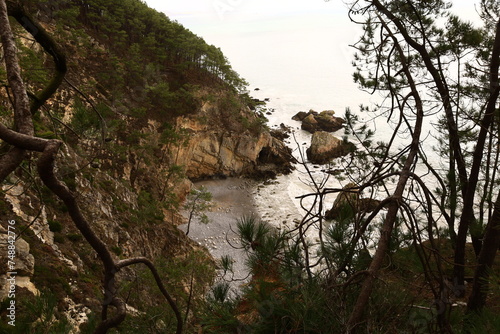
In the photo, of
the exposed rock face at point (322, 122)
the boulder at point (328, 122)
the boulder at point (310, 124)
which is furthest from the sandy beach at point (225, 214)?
the boulder at point (328, 122)

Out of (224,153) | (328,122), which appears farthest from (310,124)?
(224,153)

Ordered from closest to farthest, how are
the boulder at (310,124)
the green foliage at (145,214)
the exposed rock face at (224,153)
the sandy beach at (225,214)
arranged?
the green foliage at (145,214) → the sandy beach at (225,214) → the exposed rock face at (224,153) → the boulder at (310,124)

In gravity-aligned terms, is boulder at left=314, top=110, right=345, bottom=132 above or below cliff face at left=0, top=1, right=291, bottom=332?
above

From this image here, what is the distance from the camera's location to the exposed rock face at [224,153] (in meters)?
21.7

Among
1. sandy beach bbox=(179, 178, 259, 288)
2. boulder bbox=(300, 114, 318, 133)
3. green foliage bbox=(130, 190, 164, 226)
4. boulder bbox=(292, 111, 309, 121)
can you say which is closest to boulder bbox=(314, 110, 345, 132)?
boulder bbox=(300, 114, 318, 133)

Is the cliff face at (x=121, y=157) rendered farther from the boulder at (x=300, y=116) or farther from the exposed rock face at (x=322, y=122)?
the boulder at (x=300, y=116)

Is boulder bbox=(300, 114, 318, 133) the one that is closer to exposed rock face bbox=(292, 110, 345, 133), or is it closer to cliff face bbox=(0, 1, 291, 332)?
exposed rock face bbox=(292, 110, 345, 133)

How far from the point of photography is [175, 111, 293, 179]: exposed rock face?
21.7 metres

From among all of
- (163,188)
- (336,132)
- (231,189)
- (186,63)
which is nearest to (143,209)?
(163,188)

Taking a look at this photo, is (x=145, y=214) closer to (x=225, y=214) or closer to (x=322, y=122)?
(x=225, y=214)

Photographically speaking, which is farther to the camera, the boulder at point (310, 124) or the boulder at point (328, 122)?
the boulder at point (310, 124)

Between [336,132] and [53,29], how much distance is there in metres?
24.2

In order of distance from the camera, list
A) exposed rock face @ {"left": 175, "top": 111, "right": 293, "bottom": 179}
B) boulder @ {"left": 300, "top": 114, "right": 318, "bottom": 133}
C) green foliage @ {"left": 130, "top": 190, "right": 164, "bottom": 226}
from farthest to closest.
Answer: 1. boulder @ {"left": 300, "top": 114, "right": 318, "bottom": 133}
2. exposed rock face @ {"left": 175, "top": 111, "right": 293, "bottom": 179}
3. green foliage @ {"left": 130, "top": 190, "right": 164, "bottom": 226}

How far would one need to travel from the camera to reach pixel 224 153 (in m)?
23.3
